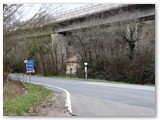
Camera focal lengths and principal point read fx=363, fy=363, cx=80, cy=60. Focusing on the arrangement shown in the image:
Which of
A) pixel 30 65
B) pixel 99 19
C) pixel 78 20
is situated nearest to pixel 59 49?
pixel 30 65

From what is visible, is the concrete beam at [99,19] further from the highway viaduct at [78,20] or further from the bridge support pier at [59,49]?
the bridge support pier at [59,49]

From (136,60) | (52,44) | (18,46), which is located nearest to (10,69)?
(18,46)

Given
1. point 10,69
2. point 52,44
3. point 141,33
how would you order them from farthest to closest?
point 141,33, point 10,69, point 52,44

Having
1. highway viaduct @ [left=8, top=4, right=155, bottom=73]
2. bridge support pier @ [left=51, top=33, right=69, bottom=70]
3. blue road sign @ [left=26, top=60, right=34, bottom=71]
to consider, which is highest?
highway viaduct @ [left=8, top=4, right=155, bottom=73]

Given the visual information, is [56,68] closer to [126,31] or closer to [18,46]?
[18,46]

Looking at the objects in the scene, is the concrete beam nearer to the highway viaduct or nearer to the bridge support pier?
the highway viaduct

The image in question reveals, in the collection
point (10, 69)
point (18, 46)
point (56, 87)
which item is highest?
point (18, 46)

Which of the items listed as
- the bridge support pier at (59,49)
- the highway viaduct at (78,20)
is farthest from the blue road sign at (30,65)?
the highway viaduct at (78,20)

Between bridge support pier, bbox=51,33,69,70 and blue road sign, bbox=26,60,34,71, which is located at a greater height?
bridge support pier, bbox=51,33,69,70

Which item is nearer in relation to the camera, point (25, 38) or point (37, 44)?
point (37, 44)

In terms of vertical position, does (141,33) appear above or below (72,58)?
above

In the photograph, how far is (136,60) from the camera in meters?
13.3

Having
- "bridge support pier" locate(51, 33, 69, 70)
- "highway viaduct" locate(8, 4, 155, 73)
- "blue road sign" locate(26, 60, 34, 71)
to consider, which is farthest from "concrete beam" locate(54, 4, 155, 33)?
"blue road sign" locate(26, 60, 34, 71)

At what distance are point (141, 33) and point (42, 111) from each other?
220 inches
